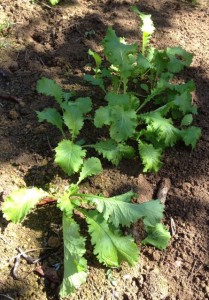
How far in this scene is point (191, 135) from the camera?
3.27 meters

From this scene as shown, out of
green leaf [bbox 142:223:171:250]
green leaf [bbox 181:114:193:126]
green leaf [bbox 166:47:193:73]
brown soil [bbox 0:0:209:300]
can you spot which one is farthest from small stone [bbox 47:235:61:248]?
green leaf [bbox 166:47:193:73]

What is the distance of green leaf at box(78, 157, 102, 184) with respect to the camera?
9.77ft

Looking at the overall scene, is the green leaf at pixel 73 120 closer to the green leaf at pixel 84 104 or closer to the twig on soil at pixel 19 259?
the green leaf at pixel 84 104

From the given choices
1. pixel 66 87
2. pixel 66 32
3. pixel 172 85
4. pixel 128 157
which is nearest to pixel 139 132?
pixel 128 157

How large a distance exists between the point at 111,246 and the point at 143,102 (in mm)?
1366

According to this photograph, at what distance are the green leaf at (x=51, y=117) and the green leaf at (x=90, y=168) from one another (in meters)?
0.40

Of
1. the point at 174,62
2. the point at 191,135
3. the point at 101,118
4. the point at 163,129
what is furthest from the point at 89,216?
the point at 174,62

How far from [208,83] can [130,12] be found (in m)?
1.16

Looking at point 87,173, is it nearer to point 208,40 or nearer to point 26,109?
point 26,109

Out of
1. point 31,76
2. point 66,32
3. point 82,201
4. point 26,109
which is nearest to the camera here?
point 82,201

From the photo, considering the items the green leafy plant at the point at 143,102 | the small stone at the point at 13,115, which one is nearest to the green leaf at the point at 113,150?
the green leafy plant at the point at 143,102

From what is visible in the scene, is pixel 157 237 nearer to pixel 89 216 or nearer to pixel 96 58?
pixel 89 216

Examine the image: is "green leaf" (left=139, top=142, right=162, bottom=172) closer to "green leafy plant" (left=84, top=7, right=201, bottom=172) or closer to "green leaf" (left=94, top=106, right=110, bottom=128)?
"green leafy plant" (left=84, top=7, right=201, bottom=172)

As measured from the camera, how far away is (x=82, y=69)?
12.7 feet
